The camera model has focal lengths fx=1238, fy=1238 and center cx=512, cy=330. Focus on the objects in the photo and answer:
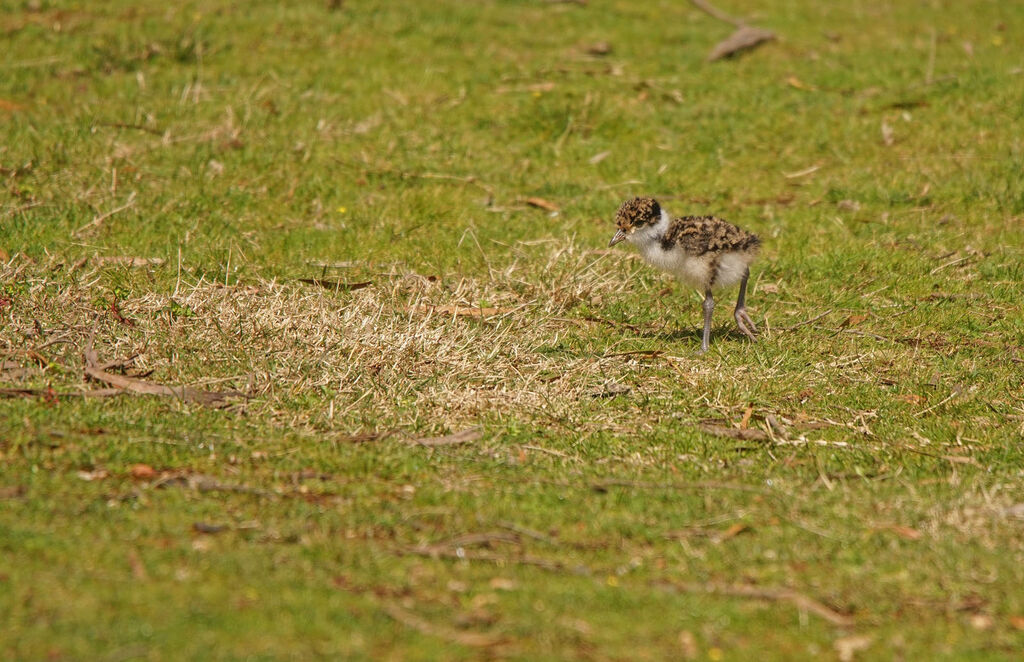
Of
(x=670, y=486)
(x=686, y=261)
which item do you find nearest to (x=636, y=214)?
(x=686, y=261)

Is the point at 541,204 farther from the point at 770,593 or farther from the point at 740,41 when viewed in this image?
the point at 770,593

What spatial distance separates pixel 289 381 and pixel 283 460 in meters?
1.06

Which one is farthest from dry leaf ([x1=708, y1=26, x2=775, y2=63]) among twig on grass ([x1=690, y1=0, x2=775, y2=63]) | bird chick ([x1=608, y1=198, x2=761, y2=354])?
bird chick ([x1=608, y1=198, x2=761, y2=354])

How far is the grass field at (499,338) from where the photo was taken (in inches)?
205

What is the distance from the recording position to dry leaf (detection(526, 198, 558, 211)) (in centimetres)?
1136

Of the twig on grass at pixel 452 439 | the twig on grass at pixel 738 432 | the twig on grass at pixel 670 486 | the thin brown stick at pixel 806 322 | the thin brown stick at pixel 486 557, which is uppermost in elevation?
the thin brown stick at pixel 486 557

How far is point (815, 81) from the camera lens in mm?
13812

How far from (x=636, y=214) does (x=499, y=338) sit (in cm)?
137

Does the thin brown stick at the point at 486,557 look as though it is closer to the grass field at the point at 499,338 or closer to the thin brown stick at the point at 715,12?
the grass field at the point at 499,338

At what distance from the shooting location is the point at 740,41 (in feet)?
47.8

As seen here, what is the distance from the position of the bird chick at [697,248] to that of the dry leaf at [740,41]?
5981 millimetres

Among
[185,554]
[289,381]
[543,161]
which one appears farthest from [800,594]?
[543,161]

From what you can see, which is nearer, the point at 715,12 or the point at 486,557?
the point at 486,557

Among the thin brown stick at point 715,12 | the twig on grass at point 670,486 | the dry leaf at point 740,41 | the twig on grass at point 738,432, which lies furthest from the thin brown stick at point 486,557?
the thin brown stick at point 715,12
